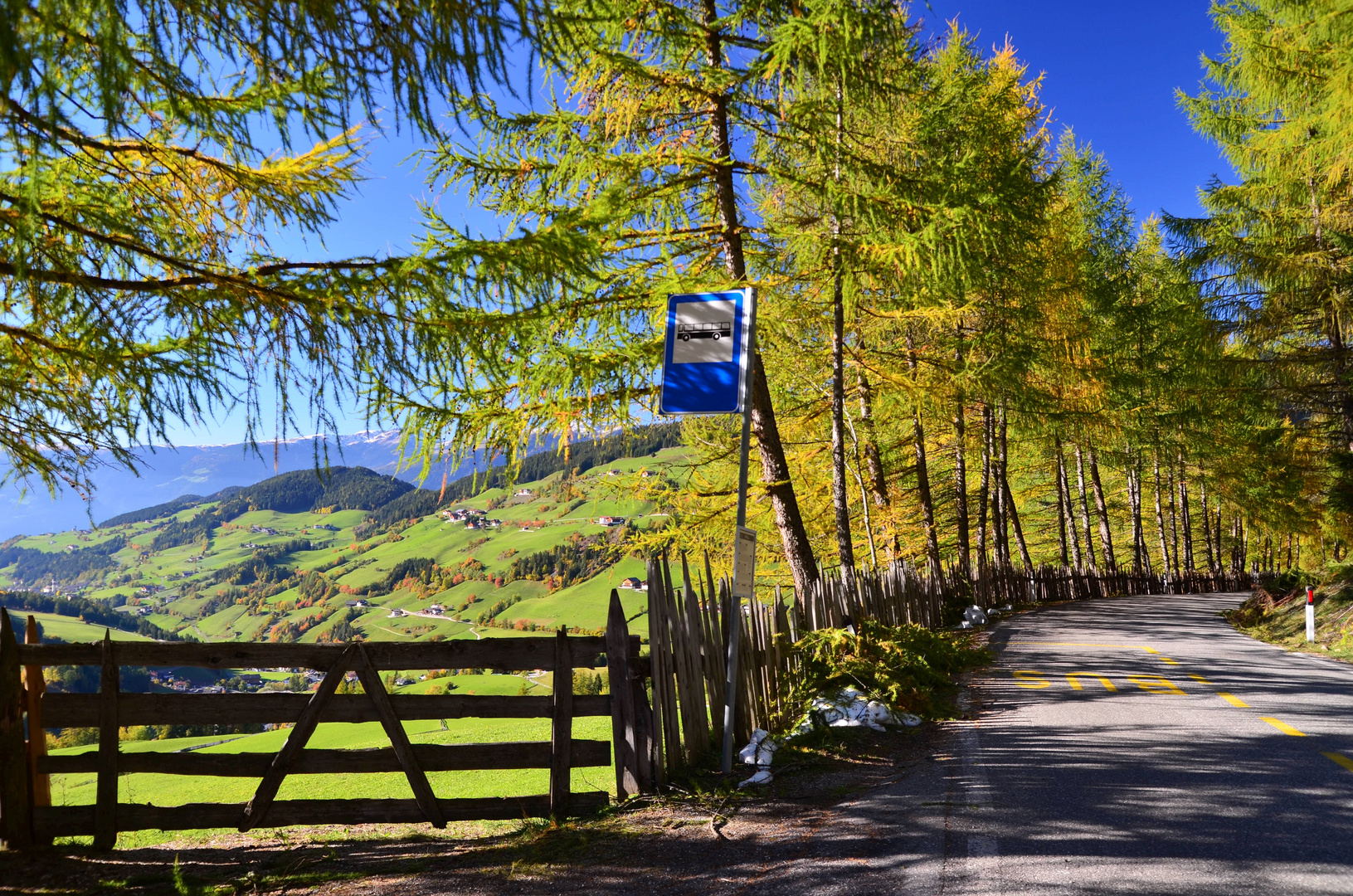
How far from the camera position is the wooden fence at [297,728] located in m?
4.65

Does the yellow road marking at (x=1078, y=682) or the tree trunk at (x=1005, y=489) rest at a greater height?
the tree trunk at (x=1005, y=489)

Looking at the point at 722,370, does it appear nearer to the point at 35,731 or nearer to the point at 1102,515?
the point at 35,731

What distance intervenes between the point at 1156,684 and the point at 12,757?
10375mm

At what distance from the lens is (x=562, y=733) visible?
4.88 m

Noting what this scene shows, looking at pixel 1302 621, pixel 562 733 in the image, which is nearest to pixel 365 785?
pixel 562 733

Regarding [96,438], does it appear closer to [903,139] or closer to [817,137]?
[817,137]

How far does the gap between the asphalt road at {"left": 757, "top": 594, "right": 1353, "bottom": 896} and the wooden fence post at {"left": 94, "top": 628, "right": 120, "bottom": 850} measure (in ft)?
13.7

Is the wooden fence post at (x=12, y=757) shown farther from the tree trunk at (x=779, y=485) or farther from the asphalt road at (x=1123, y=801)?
the tree trunk at (x=779, y=485)

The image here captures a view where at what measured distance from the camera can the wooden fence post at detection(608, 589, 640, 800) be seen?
16.4ft

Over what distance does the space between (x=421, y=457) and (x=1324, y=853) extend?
753cm

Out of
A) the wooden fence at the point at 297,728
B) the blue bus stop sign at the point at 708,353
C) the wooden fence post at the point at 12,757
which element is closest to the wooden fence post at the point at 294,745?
the wooden fence at the point at 297,728

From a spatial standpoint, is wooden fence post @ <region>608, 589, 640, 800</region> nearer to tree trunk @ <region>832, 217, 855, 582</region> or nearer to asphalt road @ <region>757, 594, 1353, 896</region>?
asphalt road @ <region>757, 594, 1353, 896</region>

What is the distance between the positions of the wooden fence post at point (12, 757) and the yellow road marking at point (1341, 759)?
8485 millimetres

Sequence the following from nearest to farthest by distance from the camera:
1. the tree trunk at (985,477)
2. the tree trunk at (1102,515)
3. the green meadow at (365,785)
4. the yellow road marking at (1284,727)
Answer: the yellow road marking at (1284,727) < the green meadow at (365,785) < the tree trunk at (985,477) < the tree trunk at (1102,515)
